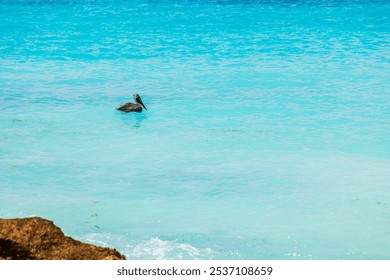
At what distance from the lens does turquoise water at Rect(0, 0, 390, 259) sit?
5477mm

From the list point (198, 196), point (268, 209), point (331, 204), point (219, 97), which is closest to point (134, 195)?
point (198, 196)

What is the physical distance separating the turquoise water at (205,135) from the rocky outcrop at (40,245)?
284 cm

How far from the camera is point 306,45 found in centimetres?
1298

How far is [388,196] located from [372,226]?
29.0 inches

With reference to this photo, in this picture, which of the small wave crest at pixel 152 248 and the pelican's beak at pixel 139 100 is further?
the pelican's beak at pixel 139 100

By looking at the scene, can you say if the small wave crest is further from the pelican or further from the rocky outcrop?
the pelican

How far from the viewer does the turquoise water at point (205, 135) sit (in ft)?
18.0

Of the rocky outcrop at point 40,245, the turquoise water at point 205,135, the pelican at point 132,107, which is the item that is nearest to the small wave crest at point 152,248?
the turquoise water at point 205,135

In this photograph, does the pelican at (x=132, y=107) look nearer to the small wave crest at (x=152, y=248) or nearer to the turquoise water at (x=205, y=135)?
the turquoise water at (x=205, y=135)

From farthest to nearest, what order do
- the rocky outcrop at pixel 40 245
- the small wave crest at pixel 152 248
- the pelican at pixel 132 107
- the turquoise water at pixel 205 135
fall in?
the pelican at pixel 132 107 → the turquoise water at pixel 205 135 → the small wave crest at pixel 152 248 → the rocky outcrop at pixel 40 245

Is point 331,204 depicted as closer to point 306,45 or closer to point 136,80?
point 136,80

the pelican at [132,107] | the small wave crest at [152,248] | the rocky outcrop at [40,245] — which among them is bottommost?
the pelican at [132,107]

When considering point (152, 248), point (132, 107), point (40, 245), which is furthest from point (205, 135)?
point (40, 245)

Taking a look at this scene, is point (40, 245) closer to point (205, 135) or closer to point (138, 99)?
point (205, 135)
